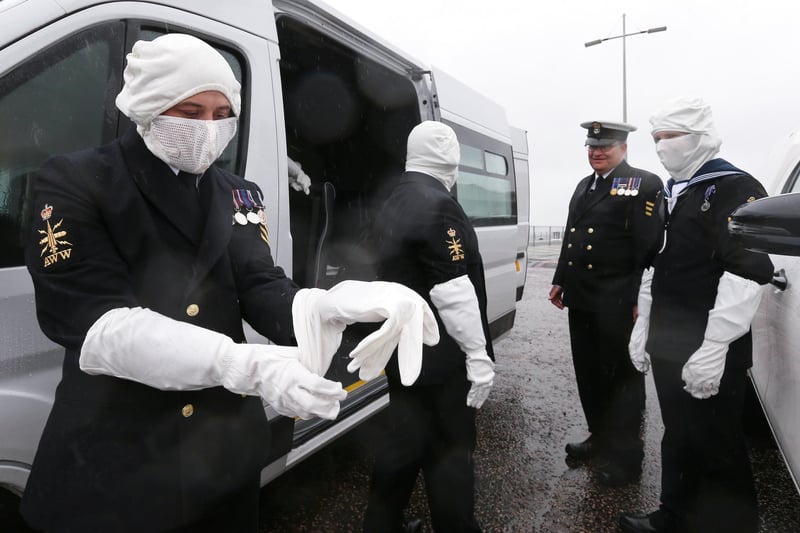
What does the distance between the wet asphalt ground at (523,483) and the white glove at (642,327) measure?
0.81 metres

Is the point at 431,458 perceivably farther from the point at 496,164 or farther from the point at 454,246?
the point at 496,164

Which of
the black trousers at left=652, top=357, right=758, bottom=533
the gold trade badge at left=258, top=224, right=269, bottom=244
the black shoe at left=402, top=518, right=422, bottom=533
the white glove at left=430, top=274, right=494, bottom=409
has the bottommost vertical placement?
the black shoe at left=402, top=518, right=422, bottom=533

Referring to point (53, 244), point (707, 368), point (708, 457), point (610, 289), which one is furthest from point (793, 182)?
point (53, 244)

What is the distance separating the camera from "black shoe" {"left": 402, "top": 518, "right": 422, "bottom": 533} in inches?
91.0

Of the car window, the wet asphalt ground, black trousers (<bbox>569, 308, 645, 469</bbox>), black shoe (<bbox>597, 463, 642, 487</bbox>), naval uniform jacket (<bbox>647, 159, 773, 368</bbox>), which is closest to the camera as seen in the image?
naval uniform jacket (<bbox>647, 159, 773, 368</bbox>)

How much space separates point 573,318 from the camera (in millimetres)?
3262

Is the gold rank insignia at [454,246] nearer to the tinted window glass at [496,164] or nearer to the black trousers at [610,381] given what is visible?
the black trousers at [610,381]

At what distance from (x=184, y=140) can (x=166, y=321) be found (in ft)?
1.55

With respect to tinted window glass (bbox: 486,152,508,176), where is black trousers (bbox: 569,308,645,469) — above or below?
below

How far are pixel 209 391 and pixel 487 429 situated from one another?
8.93ft

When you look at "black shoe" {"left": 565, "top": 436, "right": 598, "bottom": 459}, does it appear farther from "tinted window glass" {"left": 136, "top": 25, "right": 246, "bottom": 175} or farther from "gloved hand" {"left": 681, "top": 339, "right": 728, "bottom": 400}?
"tinted window glass" {"left": 136, "top": 25, "right": 246, "bottom": 175}

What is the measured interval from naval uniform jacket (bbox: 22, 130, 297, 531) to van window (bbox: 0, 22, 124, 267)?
1.33 feet

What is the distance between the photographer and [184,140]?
118 centimetres

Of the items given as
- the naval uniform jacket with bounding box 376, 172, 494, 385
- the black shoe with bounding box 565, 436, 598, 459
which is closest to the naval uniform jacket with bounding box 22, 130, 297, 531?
the naval uniform jacket with bounding box 376, 172, 494, 385
